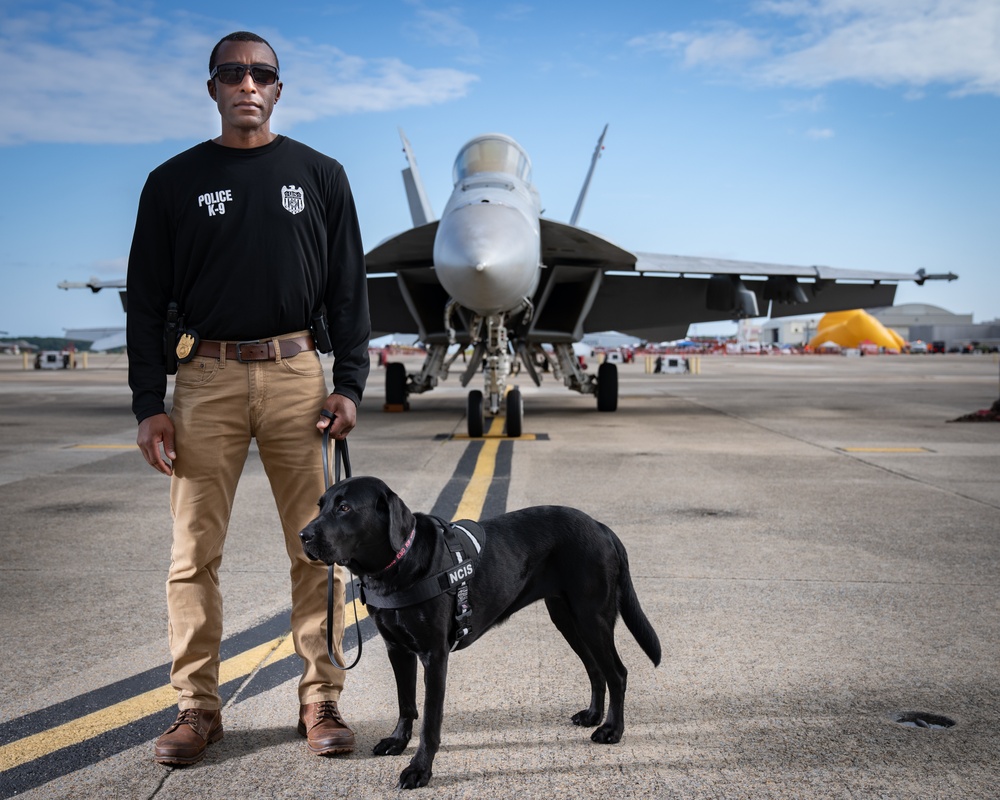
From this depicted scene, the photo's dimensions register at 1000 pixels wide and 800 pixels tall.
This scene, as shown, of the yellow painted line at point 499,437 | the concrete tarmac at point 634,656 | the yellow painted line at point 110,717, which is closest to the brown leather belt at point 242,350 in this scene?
the yellow painted line at point 110,717

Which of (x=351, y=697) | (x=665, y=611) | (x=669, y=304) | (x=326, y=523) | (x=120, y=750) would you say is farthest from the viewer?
(x=669, y=304)

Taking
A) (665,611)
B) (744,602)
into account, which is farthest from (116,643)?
(744,602)

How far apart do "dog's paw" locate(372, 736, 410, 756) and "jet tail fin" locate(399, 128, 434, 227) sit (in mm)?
16925

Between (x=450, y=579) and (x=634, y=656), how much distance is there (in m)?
1.42

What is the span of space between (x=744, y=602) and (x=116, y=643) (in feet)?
9.63

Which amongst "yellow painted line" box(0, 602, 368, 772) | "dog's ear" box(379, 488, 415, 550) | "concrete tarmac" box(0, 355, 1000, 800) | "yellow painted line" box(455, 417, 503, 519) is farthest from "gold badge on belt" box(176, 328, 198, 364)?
"yellow painted line" box(455, 417, 503, 519)

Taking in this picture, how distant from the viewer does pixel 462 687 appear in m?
3.47

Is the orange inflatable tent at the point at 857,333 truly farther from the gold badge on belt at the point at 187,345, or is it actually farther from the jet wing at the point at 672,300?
the gold badge on belt at the point at 187,345

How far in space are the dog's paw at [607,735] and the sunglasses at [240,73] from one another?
242 cm

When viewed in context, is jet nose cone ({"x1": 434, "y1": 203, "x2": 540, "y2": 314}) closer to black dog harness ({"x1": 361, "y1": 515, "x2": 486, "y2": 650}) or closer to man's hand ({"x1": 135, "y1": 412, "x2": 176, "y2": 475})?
man's hand ({"x1": 135, "y1": 412, "x2": 176, "y2": 475})

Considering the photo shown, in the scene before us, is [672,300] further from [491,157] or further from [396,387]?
[491,157]

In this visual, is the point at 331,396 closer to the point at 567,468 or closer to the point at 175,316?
the point at 175,316

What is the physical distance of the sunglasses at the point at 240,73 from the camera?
9.96 ft

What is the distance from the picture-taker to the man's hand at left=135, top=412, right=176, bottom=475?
3025 millimetres
